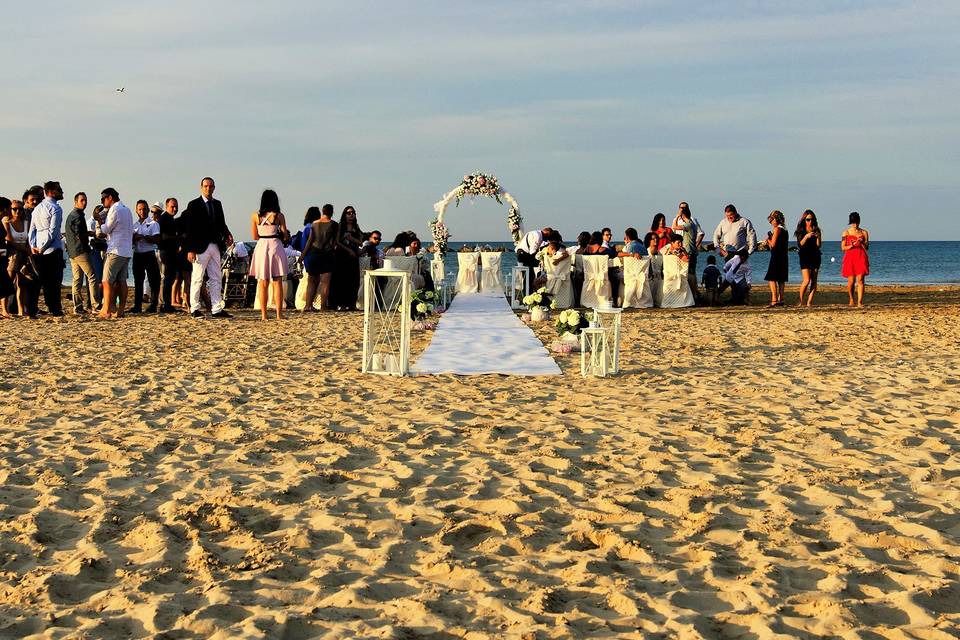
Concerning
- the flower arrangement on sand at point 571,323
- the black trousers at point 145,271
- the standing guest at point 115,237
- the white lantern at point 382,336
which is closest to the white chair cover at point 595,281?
the flower arrangement on sand at point 571,323

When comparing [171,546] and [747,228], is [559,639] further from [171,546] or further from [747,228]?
[747,228]

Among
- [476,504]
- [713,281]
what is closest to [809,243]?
[713,281]

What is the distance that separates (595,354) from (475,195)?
14.4 m

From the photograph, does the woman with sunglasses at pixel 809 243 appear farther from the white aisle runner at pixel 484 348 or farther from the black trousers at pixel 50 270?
the black trousers at pixel 50 270

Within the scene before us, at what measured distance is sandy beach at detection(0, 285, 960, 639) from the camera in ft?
Result: 10.6

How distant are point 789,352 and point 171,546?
7.41 meters

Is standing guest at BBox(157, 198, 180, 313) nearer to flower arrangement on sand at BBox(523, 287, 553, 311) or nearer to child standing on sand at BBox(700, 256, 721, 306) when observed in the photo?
flower arrangement on sand at BBox(523, 287, 553, 311)

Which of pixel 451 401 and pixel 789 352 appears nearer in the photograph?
pixel 451 401

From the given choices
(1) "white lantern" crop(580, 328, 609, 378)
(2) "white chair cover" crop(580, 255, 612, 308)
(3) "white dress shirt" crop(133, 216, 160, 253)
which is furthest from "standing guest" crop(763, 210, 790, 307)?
(3) "white dress shirt" crop(133, 216, 160, 253)

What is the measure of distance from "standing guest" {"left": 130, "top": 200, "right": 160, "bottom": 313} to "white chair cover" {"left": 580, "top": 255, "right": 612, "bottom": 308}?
639cm

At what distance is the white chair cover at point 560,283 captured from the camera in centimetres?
1584

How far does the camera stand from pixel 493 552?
381 cm

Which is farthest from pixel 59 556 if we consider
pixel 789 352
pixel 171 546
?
pixel 789 352

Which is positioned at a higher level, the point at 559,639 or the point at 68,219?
the point at 68,219
